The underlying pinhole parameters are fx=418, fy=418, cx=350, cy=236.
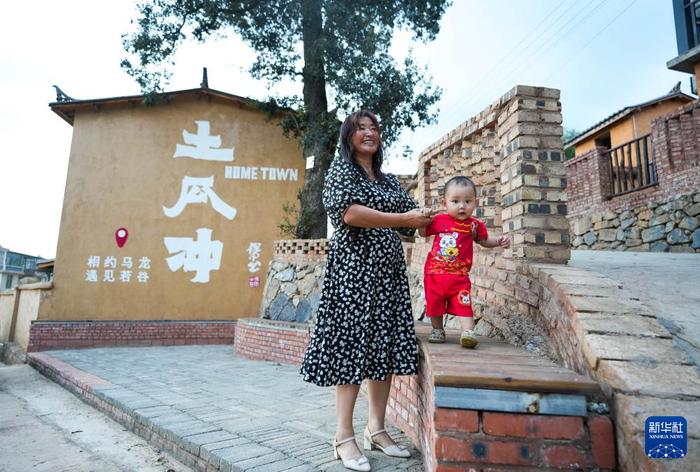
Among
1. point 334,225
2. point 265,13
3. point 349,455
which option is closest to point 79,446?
point 349,455

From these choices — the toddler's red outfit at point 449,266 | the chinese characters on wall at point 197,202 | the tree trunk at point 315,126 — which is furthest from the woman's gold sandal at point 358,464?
the chinese characters on wall at point 197,202

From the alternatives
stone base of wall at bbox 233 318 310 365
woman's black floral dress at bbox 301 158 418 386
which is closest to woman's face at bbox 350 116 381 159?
woman's black floral dress at bbox 301 158 418 386

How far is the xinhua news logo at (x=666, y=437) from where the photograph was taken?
125cm

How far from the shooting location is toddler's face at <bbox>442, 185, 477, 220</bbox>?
7.57ft

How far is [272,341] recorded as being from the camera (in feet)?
21.8

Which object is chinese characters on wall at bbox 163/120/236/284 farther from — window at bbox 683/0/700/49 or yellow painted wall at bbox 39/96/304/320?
window at bbox 683/0/700/49

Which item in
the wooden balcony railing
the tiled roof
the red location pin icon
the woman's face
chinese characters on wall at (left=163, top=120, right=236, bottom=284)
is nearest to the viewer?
the woman's face

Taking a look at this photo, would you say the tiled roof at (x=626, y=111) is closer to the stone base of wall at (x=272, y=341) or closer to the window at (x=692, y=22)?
the window at (x=692, y=22)

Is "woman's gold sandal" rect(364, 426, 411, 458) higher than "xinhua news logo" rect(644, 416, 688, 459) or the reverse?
the reverse

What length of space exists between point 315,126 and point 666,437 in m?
7.87

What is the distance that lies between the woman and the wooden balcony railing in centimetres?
842

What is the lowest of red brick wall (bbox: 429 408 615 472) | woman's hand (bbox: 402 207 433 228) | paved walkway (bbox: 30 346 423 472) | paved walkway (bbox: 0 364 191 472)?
paved walkway (bbox: 0 364 191 472)

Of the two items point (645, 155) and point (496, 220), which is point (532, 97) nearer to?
point (496, 220)

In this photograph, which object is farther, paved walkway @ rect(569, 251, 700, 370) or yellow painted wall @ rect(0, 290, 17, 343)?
yellow painted wall @ rect(0, 290, 17, 343)
